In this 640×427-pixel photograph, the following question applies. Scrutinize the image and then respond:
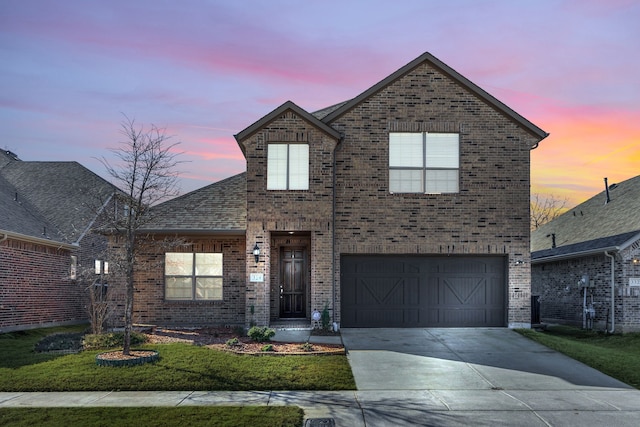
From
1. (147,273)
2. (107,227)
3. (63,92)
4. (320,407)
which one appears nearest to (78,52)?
(63,92)

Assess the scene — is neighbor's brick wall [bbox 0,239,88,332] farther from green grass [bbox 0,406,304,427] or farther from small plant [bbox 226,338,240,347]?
green grass [bbox 0,406,304,427]

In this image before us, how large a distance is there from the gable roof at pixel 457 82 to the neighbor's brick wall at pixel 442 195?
0.18 meters

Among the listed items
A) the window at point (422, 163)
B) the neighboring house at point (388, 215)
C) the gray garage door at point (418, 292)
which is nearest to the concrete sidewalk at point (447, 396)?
the gray garage door at point (418, 292)

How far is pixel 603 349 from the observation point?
15.2 meters

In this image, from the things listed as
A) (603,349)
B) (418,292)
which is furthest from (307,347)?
(603,349)

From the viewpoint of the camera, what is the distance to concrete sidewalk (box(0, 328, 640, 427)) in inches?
349

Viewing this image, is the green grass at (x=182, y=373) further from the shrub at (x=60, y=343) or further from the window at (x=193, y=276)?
the window at (x=193, y=276)

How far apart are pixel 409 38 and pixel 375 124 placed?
278cm

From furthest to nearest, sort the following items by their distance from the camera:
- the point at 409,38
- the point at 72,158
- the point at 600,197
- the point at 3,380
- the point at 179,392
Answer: the point at 72,158 → the point at 600,197 → the point at 409,38 → the point at 3,380 → the point at 179,392

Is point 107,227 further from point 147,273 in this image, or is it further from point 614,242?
point 614,242

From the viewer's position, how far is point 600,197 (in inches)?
1045

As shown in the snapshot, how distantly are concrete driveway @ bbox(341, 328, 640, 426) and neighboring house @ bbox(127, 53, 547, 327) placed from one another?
6.47 ft

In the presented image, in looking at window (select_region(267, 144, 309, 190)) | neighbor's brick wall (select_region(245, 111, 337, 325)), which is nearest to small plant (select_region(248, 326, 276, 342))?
neighbor's brick wall (select_region(245, 111, 337, 325))

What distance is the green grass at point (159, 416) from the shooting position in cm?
836
